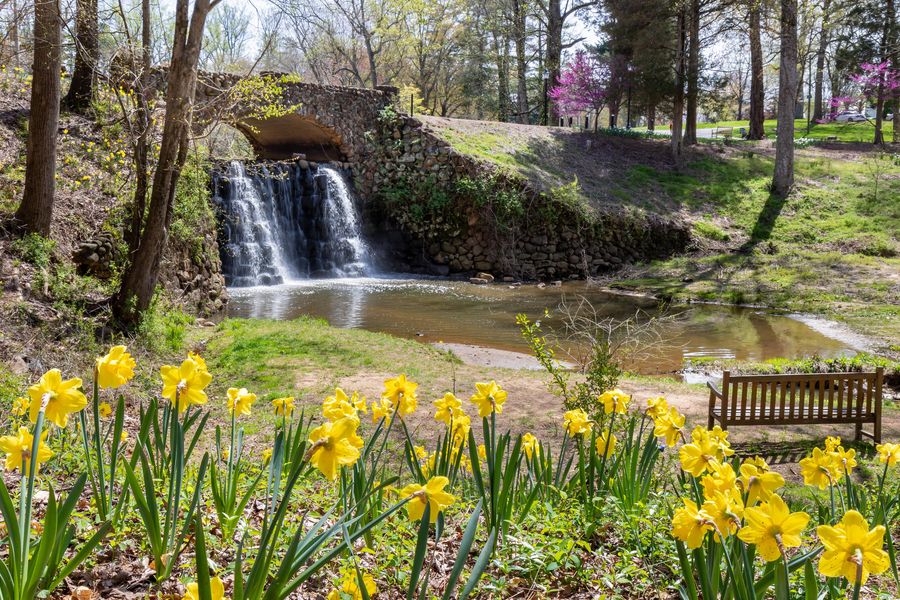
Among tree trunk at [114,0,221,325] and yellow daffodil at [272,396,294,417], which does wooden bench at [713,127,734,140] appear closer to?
tree trunk at [114,0,221,325]

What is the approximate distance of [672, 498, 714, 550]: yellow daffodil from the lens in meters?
1.46

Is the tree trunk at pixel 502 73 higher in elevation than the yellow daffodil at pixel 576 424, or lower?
higher

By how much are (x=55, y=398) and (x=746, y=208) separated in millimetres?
20642

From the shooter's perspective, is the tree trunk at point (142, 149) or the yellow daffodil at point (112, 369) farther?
the tree trunk at point (142, 149)

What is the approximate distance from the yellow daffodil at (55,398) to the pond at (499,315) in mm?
7782

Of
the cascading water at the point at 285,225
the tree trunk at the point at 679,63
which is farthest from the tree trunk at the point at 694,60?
the cascading water at the point at 285,225

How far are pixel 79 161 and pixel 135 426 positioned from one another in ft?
21.1

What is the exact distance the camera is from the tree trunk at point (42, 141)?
7.56m

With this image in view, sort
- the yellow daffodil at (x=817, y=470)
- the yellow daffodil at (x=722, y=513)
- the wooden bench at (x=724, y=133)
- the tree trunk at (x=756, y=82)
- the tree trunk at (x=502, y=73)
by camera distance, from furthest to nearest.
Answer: the wooden bench at (x=724, y=133)
the tree trunk at (x=502, y=73)
the tree trunk at (x=756, y=82)
the yellow daffodil at (x=817, y=470)
the yellow daffodil at (x=722, y=513)

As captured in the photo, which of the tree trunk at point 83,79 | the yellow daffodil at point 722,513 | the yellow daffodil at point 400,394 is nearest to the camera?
the yellow daffodil at point 722,513

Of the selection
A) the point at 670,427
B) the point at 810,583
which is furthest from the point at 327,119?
the point at 810,583

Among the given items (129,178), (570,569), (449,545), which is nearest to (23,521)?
(449,545)

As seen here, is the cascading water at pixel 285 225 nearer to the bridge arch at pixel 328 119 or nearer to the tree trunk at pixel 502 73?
the bridge arch at pixel 328 119

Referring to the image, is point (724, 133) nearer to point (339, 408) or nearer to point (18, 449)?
point (339, 408)
